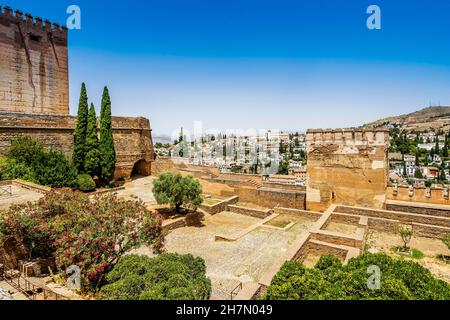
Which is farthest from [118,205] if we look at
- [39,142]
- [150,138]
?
[150,138]

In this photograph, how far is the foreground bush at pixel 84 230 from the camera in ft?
19.9

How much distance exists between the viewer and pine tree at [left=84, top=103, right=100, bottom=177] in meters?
17.2

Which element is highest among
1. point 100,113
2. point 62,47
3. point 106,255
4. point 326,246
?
point 62,47

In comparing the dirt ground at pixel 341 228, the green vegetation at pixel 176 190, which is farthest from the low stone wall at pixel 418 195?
the green vegetation at pixel 176 190

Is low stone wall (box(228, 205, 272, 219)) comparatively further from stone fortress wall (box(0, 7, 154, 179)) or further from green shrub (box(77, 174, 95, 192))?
stone fortress wall (box(0, 7, 154, 179))

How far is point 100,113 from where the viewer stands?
1861cm

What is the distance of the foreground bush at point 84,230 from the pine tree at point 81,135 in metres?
10.4

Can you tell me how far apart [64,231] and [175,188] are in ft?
18.8

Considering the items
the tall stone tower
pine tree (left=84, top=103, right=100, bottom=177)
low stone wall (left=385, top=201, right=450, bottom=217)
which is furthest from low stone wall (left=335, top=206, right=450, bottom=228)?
the tall stone tower

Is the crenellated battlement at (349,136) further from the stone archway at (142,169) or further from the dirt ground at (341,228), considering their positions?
the stone archway at (142,169)

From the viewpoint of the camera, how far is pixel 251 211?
45.5 ft

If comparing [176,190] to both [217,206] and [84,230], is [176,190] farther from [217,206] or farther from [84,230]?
[84,230]

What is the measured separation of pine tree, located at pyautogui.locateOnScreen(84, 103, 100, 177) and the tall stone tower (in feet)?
20.4
